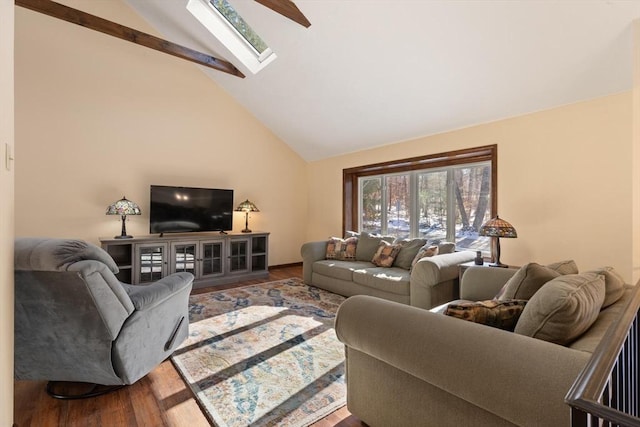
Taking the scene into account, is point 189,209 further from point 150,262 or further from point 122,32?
point 122,32

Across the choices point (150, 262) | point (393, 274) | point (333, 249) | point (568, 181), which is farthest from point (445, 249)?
point (150, 262)

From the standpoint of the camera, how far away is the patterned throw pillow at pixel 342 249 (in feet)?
14.5

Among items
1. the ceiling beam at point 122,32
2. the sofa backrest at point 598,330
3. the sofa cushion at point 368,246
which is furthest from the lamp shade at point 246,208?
the sofa backrest at point 598,330

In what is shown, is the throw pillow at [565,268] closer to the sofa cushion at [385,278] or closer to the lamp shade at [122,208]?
the sofa cushion at [385,278]

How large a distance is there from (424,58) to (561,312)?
2.75m

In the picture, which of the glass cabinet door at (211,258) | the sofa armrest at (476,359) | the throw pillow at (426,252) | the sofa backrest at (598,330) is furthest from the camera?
the glass cabinet door at (211,258)

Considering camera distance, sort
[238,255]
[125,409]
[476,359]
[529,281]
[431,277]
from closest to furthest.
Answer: [476,359] → [529,281] → [125,409] → [431,277] → [238,255]

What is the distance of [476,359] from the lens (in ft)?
3.39

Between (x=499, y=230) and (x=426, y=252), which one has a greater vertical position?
(x=499, y=230)

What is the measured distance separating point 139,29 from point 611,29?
5498 mm

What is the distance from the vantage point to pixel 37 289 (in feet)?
5.09

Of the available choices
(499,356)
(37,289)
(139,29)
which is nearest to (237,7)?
(139,29)

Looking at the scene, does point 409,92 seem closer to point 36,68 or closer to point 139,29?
point 139,29

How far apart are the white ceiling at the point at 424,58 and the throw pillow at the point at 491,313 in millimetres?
2280
